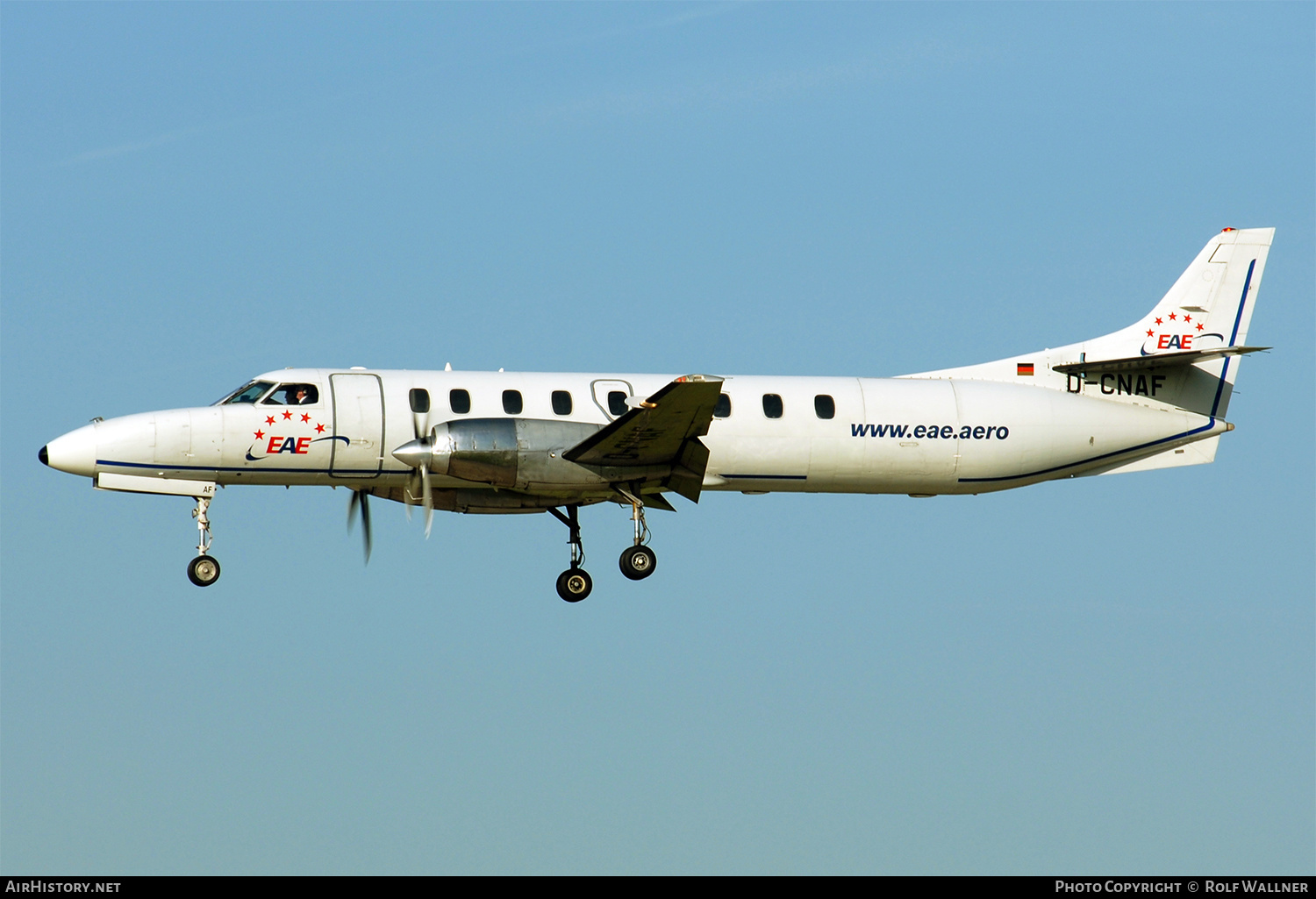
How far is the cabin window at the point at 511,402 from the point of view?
2780 centimetres

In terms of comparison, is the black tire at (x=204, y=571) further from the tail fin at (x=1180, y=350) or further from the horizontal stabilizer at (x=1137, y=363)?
the horizontal stabilizer at (x=1137, y=363)

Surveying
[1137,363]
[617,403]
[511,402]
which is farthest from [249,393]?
[1137,363]

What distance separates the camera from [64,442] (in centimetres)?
2709

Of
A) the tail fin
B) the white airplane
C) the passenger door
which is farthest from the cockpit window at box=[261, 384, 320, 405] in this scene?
the tail fin

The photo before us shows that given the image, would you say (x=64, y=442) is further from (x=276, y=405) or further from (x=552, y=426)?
(x=552, y=426)

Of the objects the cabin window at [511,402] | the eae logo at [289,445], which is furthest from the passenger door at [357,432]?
the cabin window at [511,402]

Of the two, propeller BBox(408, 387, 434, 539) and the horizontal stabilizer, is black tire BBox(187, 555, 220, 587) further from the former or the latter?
the horizontal stabilizer

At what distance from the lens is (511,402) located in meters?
27.9

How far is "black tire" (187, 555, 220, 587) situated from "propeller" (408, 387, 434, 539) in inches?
129

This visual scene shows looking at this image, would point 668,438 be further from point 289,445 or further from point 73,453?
point 73,453

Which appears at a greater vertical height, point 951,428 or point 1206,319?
point 1206,319
